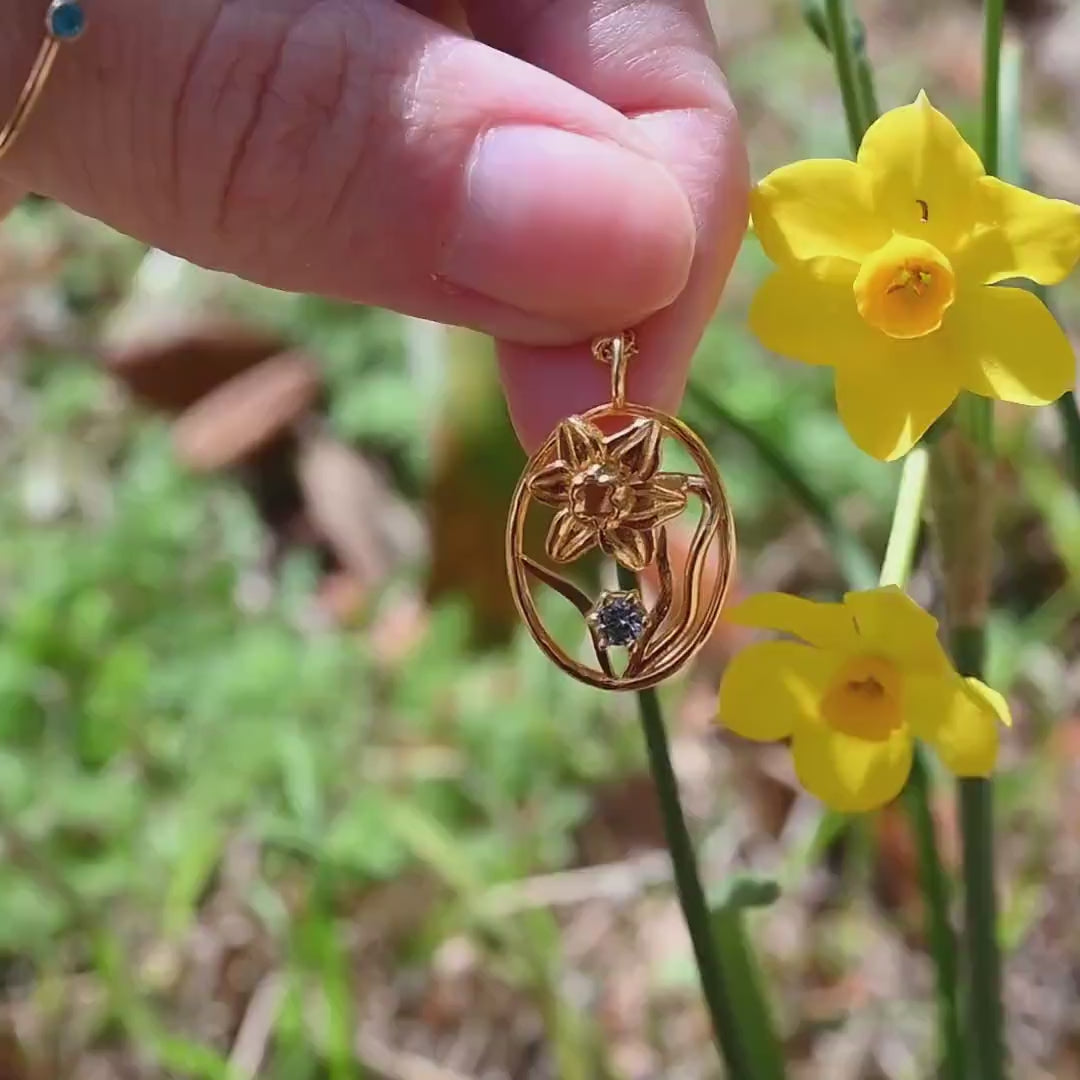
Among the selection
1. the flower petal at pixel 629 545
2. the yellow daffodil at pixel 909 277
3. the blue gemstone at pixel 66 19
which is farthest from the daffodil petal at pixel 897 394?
the blue gemstone at pixel 66 19

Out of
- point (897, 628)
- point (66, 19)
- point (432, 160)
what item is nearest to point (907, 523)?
point (897, 628)

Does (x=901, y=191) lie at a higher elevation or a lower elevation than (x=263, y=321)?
higher

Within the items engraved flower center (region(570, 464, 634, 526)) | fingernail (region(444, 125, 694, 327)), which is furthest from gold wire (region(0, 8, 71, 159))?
engraved flower center (region(570, 464, 634, 526))

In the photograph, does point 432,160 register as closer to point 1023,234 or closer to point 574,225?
point 574,225

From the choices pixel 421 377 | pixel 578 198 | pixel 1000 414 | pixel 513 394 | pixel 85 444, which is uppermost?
pixel 578 198

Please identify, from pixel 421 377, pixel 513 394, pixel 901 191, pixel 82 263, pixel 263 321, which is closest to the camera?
pixel 901 191

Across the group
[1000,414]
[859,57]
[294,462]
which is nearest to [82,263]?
[294,462]

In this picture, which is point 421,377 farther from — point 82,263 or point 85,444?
point 82,263
